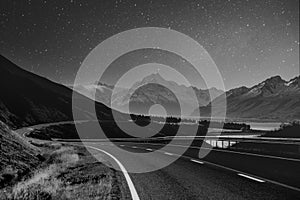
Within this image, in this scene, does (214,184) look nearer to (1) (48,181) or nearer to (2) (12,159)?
(1) (48,181)

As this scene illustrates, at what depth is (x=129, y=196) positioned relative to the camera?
721 cm

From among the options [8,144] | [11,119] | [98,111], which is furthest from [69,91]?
[8,144]

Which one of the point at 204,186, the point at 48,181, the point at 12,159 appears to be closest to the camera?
the point at 204,186

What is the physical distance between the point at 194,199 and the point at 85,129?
80087mm

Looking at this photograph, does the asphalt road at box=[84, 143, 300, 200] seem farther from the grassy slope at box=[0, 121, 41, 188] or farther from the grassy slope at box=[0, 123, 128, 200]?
the grassy slope at box=[0, 121, 41, 188]

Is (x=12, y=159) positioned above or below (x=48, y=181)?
above

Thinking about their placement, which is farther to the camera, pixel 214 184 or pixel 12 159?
pixel 12 159

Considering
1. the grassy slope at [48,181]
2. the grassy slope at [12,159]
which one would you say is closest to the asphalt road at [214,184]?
Result: the grassy slope at [48,181]

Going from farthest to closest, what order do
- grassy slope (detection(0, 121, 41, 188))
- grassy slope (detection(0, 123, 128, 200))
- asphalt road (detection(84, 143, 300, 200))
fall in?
grassy slope (detection(0, 121, 41, 188)) < grassy slope (detection(0, 123, 128, 200)) < asphalt road (detection(84, 143, 300, 200))

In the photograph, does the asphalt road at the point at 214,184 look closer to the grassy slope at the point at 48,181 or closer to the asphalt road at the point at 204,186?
the asphalt road at the point at 204,186

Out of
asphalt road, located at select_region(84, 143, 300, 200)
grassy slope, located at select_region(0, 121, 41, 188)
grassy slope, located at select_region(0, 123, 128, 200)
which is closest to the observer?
asphalt road, located at select_region(84, 143, 300, 200)

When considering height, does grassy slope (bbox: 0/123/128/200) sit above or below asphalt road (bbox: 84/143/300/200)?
below

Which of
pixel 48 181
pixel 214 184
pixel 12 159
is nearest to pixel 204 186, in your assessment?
pixel 214 184

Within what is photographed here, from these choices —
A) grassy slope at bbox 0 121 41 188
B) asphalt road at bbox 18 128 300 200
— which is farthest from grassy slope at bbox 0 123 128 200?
asphalt road at bbox 18 128 300 200
